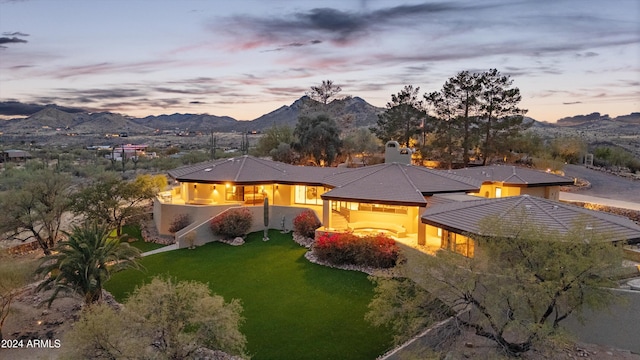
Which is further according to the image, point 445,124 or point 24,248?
point 445,124

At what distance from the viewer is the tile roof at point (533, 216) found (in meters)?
15.0

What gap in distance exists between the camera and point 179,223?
2694cm

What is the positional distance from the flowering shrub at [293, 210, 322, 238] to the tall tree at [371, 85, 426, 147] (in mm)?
27619

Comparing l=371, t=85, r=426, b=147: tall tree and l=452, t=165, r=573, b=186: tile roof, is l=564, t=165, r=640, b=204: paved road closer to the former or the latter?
l=452, t=165, r=573, b=186: tile roof

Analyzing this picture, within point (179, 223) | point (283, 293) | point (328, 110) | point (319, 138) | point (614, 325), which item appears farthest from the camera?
point (328, 110)

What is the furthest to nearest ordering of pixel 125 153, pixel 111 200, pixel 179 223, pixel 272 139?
pixel 125 153 < pixel 272 139 < pixel 179 223 < pixel 111 200

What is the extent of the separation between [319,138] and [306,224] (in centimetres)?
2329

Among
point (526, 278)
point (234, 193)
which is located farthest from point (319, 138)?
point (526, 278)

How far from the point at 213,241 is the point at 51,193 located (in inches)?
425

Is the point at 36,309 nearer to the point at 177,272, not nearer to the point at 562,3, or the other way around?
the point at 177,272

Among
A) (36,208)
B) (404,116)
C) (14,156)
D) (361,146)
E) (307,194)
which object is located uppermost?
(404,116)

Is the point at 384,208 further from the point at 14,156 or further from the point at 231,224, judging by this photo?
the point at 14,156

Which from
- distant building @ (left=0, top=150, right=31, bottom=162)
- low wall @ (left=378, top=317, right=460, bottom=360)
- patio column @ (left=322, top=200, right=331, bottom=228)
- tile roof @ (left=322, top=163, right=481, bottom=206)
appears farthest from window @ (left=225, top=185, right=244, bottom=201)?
distant building @ (left=0, top=150, right=31, bottom=162)

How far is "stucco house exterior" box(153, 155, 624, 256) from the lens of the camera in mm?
22156
